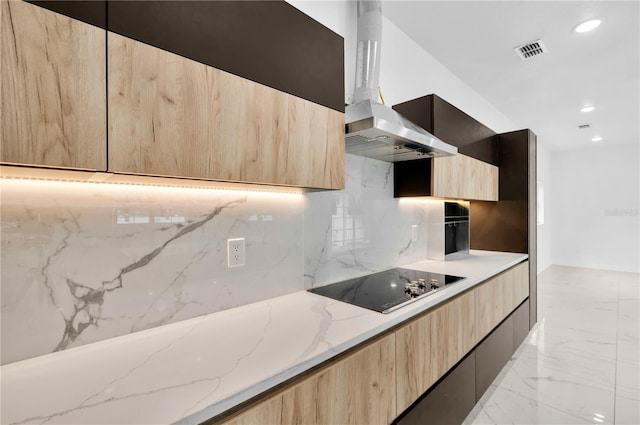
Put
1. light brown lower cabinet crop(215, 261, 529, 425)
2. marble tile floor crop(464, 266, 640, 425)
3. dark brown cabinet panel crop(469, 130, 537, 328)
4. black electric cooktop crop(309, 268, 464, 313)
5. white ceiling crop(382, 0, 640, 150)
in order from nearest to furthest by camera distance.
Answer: light brown lower cabinet crop(215, 261, 529, 425), black electric cooktop crop(309, 268, 464, 313), marble tile floor crop(464, 266, 640, 425), white ceiling crop(382, 0, 640, 150), dark brown cabinet panel crop(469, 130, 537, 328)

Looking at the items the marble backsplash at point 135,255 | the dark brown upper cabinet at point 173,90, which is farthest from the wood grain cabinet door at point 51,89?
the marble backsplash at point 135,255

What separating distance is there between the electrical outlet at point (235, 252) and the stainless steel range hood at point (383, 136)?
0.75 metres

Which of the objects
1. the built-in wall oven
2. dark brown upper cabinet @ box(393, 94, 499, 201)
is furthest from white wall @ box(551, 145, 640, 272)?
dark brown upper cabinet @ box(393, 94, 499, 201)

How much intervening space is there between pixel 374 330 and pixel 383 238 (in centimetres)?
113

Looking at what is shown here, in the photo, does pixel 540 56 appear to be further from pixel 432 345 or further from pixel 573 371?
pixel 432 345

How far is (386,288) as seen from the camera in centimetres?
170

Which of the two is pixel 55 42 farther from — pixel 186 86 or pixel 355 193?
pixel 355 193

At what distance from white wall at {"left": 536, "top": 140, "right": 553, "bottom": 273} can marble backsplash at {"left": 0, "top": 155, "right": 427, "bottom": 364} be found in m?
6.43

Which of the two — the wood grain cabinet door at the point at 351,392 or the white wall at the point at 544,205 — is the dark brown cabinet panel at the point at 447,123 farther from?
the white wall at the point at 544,205

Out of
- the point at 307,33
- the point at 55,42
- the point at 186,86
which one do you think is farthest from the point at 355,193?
the point at 55,42

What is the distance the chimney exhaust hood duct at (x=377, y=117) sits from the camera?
1.45 metres

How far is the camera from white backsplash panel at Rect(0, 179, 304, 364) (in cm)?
90

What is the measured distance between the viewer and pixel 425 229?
2658mm

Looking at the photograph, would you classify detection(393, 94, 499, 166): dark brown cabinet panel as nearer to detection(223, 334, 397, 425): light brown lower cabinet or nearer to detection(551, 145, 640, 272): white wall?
detection(223, 334, 397, 425): light brown lower cabinet
